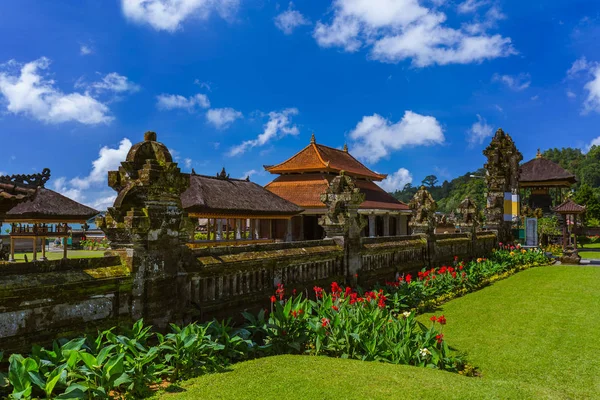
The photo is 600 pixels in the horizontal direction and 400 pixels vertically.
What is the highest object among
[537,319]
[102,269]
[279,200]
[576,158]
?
[576,158]

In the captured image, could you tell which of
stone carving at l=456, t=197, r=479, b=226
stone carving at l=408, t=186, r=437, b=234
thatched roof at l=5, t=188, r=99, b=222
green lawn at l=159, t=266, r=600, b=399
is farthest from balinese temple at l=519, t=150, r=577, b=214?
thatched roof at l=5, t=188, r=99, b=222

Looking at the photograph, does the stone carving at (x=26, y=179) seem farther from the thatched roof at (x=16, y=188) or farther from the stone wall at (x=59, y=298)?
the stone wall at (x=59, y=298)

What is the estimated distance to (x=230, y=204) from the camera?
22.6 m

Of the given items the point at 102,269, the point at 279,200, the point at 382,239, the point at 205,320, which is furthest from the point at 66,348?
the point at 279,200

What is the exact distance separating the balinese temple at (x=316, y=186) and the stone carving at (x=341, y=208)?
60.9 feet

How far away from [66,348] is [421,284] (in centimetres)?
924

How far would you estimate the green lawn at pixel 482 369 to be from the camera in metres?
5.11

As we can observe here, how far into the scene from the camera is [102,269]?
229 inches

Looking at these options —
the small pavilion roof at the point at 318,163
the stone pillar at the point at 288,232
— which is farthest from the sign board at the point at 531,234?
the stone pillar at the point at 288,232

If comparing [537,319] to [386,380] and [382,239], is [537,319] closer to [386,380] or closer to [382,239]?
[382,239]

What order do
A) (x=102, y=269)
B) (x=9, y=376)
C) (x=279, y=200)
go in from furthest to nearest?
(x=279, y=200) < (x=102, y=269) < (x=9, y=376)

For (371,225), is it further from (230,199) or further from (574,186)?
(574,186)

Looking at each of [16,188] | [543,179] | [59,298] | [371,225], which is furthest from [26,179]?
[543,179]

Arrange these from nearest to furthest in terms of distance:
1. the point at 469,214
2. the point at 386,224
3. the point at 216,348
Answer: the point at 216,348, the point at 469,214, the point at 386,224
